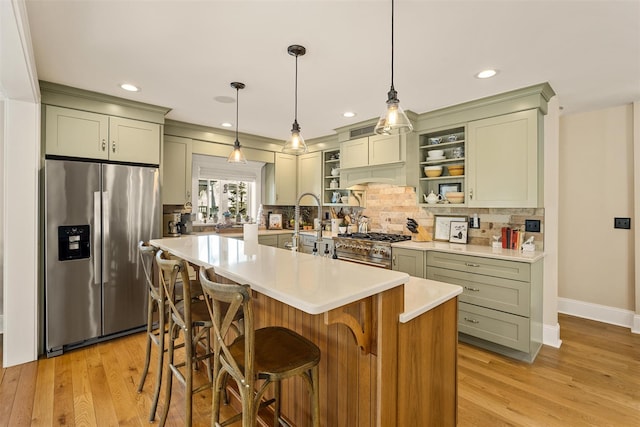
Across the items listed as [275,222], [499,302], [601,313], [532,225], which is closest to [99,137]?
[275,222]

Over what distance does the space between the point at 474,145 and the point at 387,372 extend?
2711 mm

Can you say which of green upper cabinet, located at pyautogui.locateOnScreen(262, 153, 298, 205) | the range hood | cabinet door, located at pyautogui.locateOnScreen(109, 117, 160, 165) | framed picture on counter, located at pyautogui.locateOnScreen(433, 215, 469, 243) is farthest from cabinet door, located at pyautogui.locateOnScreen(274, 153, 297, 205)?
framed picture on counter, located at pyautogui.locateOnScreen(433, 215, 469, 243)

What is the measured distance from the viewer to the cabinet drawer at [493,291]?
2648 millimetres

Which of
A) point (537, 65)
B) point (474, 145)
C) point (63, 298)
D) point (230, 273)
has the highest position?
point (537, 65)

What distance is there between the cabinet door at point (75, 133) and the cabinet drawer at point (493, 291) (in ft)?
11.9

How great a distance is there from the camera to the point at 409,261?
3338 mm

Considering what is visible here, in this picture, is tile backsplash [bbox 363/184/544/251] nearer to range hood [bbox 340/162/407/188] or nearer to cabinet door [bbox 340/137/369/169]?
range hood [bbox 340/162/407/188]

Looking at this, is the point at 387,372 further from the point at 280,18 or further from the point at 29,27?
the point at 29,27

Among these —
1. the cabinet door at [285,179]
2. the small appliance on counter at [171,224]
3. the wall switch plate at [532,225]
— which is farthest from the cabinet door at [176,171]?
the wall switch plate at [532,225]

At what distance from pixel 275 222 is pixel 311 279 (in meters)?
4.04

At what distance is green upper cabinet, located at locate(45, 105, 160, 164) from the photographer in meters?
2.81

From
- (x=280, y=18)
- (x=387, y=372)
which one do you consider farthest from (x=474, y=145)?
(x=387, y=372)

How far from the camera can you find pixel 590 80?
2646mm

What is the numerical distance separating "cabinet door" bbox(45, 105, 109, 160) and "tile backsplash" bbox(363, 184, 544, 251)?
10.9ft
